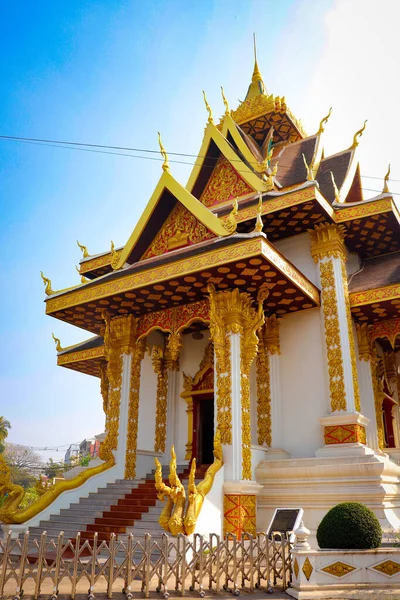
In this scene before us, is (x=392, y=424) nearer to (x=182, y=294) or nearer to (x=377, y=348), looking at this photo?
(x=377, y=348)

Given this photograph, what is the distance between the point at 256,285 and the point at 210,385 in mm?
2967

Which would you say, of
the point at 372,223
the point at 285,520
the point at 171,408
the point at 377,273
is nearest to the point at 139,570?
the point at 285,520

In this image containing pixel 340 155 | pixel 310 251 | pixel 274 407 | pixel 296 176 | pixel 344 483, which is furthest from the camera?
pixel 340 155

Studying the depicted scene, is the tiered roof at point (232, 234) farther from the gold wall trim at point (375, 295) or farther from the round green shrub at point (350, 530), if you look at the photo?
the round green shrub at point (350, 530)

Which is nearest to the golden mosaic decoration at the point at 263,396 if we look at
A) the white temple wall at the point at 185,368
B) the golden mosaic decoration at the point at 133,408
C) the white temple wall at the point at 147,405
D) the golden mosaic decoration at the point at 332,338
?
the golden mosaic decoration at the point at 332,338

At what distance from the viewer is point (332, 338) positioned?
10.1 m

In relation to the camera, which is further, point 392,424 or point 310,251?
point 392,424

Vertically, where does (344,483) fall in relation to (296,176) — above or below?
below

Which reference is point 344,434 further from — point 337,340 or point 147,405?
point 147,405

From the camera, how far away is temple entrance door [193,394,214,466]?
36.9ft

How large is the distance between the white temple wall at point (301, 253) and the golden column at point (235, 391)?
75.5 inches

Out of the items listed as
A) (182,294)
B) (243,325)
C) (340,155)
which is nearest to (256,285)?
(243,325)

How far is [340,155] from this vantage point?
13398 mm

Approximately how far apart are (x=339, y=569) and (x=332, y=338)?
5.13 m
